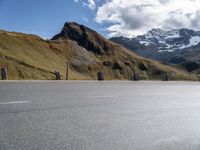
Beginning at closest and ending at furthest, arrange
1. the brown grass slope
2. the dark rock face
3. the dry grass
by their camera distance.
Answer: the dry grass < the brown grass slope < the dark rock face

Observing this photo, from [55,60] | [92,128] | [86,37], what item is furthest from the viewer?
[86,37]

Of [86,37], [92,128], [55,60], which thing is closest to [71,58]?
[55,60]

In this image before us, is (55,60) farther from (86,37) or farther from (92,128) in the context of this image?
(92,128)

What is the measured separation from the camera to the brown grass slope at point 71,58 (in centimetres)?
5725

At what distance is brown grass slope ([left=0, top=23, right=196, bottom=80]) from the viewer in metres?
57.2

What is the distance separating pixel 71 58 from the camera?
8619 centimetres

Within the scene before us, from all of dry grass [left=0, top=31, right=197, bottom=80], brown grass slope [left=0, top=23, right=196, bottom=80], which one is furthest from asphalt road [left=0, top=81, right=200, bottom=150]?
dry grass [left=0, top=31, right=197, bottom=80]

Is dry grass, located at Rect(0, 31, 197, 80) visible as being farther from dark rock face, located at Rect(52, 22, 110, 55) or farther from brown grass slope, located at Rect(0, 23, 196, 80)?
dark rock face, located at Rect(52, 22, 110, 55)

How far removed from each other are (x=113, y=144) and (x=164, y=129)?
192 centimetres

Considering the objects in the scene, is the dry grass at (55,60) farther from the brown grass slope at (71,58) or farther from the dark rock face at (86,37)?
the dark rock face at (86,37)

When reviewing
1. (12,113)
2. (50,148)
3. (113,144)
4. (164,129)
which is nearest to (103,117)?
(164,129)

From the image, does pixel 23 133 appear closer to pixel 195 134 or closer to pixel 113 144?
pixel 113 144

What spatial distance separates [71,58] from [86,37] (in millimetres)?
36329

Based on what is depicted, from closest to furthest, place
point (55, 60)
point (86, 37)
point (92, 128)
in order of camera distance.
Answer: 1. point (92, 128)
2. point (55, 60)
3. point (86, 37)
